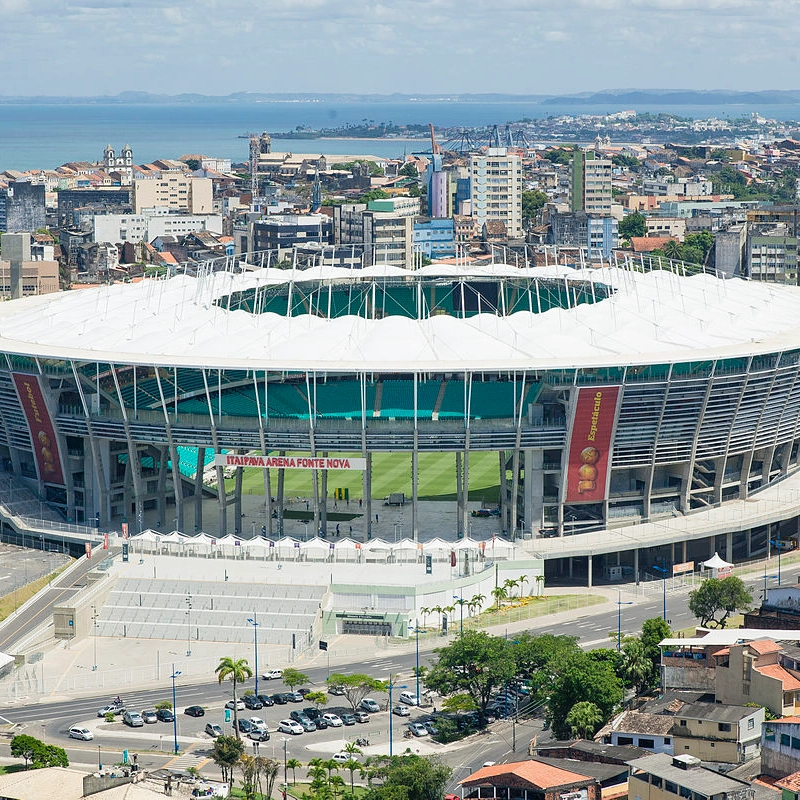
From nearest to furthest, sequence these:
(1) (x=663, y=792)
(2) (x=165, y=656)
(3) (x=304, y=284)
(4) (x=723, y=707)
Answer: (1) (x=663, y=792) → (4) (x=723, y=707) → (2) (x=165, y=656) → (3) (x=304, y=284)

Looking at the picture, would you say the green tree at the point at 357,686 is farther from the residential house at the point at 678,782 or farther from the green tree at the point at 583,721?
the residential house at the point at 678,782

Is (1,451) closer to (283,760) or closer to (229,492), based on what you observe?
(229,492)

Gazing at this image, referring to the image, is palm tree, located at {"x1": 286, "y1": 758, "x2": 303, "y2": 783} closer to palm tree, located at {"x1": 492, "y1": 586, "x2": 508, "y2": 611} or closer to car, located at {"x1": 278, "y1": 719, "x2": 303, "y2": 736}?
car, located at {"x1": 278, "y1": 719, "x2": 303, "y2": 736}

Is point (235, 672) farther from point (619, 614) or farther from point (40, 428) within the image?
point (40, 428)

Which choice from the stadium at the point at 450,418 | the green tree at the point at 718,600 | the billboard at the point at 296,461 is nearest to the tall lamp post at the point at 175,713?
Answer: the billboard at the point at 296,461

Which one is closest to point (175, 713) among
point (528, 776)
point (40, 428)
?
point (528, 776)

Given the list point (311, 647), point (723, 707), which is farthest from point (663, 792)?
point (311, 647)
